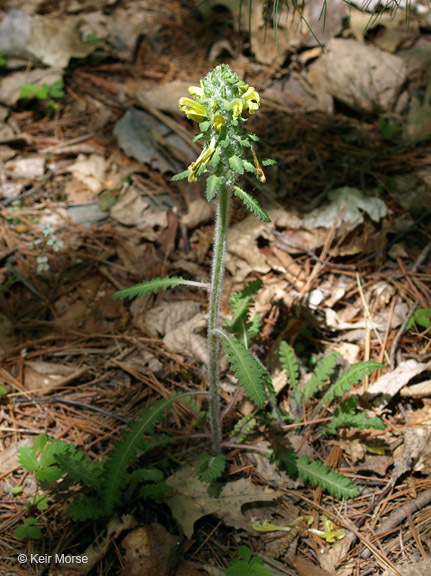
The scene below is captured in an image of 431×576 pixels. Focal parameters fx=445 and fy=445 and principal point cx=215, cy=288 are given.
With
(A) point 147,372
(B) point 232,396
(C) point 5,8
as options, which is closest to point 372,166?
(B) point 232,396

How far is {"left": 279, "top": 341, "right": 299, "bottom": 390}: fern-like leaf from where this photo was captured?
107 inches

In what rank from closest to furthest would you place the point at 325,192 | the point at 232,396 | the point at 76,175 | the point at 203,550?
1. the point at 203,550
2. the point at 232,396
3. the point at 325,192
4. the point at 76,175

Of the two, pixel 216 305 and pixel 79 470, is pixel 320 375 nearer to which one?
pixel 216 305

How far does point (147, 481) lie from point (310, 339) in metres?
1.38

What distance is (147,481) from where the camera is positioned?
2488 millimetres

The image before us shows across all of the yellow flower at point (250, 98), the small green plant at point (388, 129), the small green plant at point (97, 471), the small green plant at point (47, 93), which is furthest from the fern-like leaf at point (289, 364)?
the small green plant at point (47, 93)

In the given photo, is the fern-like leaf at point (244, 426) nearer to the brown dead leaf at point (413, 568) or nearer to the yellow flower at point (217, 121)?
the brown dead leaf at point (413, 568)

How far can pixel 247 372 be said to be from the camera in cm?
201

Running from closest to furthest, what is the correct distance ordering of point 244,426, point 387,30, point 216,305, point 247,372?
point 247,372 → point 216,305 → point 244,426 → point 387,30

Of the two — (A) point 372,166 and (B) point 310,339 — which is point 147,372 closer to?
(B) point 310,339

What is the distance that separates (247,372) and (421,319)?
144 centimetres

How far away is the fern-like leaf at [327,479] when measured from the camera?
7.50 feet

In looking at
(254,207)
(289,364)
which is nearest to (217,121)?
(254,207)

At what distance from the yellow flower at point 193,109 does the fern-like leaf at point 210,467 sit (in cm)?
169
